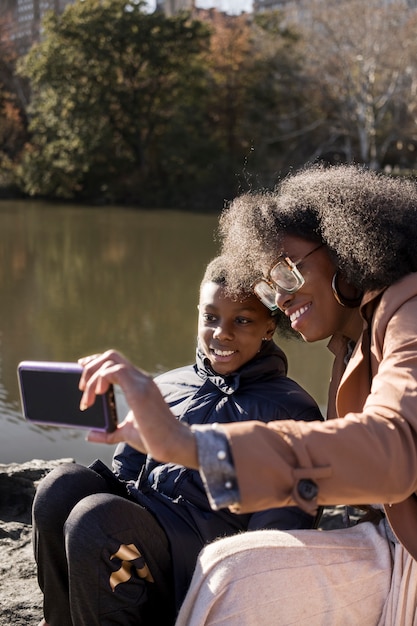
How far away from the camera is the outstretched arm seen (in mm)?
1341

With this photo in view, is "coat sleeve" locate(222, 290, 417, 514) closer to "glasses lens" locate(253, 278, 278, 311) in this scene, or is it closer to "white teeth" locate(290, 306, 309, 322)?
"white teeth" locate(290, 306, 309, 322)

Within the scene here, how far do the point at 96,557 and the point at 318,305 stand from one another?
75 cm

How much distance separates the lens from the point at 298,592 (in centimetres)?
163

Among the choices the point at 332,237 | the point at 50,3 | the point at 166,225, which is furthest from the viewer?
the point at 50,3

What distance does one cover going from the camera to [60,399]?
1581 mm

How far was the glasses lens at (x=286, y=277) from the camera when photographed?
1915 millimetres

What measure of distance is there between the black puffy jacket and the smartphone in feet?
1.62

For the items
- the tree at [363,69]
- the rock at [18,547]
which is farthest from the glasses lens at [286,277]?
the tree at [363,69]

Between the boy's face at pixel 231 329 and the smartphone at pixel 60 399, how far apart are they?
2.45 feet

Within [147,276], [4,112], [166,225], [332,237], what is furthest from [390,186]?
[4,112]

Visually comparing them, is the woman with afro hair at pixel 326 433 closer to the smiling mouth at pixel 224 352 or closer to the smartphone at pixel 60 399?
the smartphone at pixel 60 399

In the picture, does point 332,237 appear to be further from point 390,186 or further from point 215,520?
point 215,520

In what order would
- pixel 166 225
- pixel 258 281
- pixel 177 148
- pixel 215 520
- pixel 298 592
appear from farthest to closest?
pixel 177 148
pixel 166 225
pixel 258 281
pixel 215 520
pixel 298 592

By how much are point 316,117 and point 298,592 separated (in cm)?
2477
